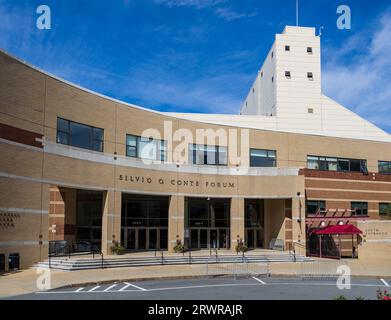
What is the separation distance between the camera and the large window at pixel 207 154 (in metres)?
42.9

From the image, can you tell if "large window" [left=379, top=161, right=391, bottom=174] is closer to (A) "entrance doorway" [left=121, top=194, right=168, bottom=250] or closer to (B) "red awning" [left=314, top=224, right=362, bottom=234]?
(B) "red awning" [left=314, top=224, right=362, bottom=234]

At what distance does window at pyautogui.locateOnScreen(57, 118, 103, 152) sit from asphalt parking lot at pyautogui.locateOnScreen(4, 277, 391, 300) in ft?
44.1

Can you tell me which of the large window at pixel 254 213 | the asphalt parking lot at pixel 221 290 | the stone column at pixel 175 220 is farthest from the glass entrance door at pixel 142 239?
the asphalt parking lot at pixel 221 290

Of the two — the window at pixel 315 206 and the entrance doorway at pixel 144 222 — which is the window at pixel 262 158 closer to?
the window at pixel 315 206

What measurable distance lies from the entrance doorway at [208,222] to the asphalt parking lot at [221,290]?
18.7 meters

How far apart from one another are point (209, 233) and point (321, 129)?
72.9 feet

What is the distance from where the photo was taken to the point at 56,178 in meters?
31.9

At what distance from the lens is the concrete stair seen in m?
29.3

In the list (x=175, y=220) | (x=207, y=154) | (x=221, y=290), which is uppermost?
(x=207, y=154)

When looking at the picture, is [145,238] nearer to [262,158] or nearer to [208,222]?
[208,222]

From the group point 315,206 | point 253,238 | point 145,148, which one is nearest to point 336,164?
point 315,206

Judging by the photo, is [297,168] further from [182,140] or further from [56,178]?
[56,178]

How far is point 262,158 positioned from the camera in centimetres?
4566

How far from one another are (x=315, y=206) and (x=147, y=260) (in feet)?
60.7
